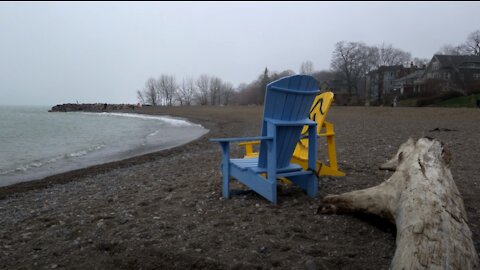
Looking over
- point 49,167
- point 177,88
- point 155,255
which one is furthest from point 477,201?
point 177,88

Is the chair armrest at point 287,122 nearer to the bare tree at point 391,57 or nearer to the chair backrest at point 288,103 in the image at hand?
the chair backrest at point 288,103

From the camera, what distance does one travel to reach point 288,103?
4316 millimetres

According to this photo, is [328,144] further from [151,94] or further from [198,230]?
[151,94]

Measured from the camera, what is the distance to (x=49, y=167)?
479 inches

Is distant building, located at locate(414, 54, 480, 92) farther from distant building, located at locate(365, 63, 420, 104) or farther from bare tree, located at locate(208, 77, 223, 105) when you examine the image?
bare tree, located at locate(208, 77, 223, 105)

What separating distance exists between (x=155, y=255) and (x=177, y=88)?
129m

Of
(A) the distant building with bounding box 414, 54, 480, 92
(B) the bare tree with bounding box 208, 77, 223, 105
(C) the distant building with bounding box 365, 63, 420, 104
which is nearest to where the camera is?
(A) the distant building with bounding box 414, 54, 480, 92

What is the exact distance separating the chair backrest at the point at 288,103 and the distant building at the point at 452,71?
5301 cm

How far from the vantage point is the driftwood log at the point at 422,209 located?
8.07 feet

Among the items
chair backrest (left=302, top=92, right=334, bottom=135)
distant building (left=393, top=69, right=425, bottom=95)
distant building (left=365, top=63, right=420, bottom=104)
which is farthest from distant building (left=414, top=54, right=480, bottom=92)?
chair backrest (left=302, top=92, right=334, bottom=135)

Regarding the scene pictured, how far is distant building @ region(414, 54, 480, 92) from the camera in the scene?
53.6 metres

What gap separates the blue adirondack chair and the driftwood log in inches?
28.1

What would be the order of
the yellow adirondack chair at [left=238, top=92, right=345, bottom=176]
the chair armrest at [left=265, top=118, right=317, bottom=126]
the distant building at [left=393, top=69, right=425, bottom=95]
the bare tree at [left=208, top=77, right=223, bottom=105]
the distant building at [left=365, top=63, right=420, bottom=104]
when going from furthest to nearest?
1. the bare tree at [left=208, top=77, right=223, bottom=105]
2. the distant building at [left=365, top=63, right=420, bottom=104]
3. the distant building at [left=393, top=69, right=425, bottom=95]
4. the yellow adirondack chair at [left=238, top=92, right=345, bottom=176]
5. the chair armrest at [left=265, top=118, right=317, bottom=126]

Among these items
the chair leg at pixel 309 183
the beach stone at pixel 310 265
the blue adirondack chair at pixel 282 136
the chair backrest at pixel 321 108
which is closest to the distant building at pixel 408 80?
the chair backrest at pixel 321 108
